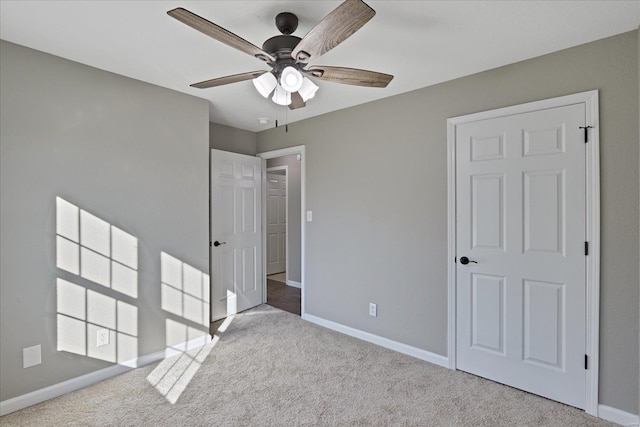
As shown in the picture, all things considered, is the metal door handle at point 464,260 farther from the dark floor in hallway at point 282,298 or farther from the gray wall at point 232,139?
the gray wall at point 232,139

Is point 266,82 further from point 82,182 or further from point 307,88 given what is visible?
point 82,182

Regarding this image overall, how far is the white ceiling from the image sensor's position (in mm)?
1724

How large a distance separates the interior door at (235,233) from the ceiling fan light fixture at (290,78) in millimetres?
2255

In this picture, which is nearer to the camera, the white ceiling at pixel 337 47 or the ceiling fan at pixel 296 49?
the ceiling fan at pixel 296 49

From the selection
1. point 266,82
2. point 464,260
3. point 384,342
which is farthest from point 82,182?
point 464,260

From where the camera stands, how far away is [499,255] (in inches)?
96.9

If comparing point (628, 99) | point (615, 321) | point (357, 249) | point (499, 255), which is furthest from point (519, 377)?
point (628, 99)

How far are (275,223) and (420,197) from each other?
152 inches

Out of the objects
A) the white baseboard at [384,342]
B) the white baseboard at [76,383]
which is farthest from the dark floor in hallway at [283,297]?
the white baseboard at [76,383]

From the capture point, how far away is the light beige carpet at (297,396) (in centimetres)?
204

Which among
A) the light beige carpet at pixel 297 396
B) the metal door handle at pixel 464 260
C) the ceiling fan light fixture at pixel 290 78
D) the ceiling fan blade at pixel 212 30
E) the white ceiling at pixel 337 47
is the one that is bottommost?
the light beige carpet at pixel 297 396

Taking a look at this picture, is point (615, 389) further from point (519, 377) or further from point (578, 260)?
point (578, 260)

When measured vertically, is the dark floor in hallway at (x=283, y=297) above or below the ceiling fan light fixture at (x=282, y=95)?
below

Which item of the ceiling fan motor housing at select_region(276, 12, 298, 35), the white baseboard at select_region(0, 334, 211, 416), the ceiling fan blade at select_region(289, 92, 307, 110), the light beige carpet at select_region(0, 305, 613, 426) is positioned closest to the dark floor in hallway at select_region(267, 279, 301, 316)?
the light beige carpet at select_region(0, 305, 613, 426)
